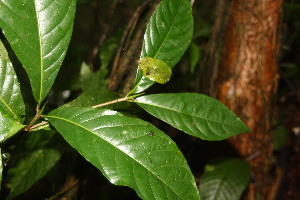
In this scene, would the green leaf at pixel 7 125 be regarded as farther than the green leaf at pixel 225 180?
No

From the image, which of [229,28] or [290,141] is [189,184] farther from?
[290,141]

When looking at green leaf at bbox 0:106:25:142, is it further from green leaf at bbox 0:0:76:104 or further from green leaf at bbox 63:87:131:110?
green leaf at bbox 63:87:131:110

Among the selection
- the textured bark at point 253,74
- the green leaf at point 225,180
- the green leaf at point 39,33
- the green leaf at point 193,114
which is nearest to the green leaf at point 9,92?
the green leaf at point 39,33

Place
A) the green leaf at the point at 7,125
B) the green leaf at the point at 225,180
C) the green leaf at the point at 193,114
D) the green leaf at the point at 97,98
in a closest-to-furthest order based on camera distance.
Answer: the green leaf at the point at 7,125, the green leaf at the point at 193,114, the green leaf at the point at 97,98, the green leaf at the point at 225,180

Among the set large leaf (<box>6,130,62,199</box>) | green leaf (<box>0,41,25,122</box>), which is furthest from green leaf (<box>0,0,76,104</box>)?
large leaf (<box>6,130,62,199</box>)

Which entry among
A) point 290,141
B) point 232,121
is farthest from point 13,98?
point 290,141

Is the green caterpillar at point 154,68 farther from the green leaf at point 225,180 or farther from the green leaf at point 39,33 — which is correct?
the green leaf at point 225,180
